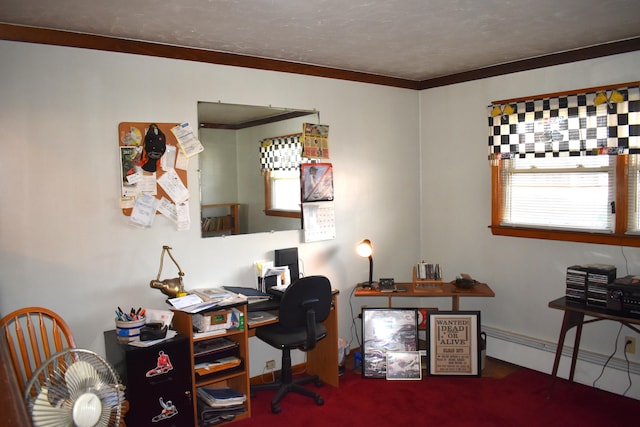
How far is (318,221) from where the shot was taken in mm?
4227

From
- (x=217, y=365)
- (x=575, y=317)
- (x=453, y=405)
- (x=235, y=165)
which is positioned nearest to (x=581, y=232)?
(x=575, y=317)

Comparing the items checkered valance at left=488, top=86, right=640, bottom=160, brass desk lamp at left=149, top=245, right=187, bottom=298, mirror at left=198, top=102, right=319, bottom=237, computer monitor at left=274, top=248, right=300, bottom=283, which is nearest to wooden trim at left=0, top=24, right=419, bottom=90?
mirror at left=198, top=102, right=319, bottom=237

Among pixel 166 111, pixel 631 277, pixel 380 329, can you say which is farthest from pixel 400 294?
pixel 166 111

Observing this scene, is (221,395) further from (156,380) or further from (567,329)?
(567,329)

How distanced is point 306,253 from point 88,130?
188 cm

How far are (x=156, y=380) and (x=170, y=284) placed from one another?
0.62 meters

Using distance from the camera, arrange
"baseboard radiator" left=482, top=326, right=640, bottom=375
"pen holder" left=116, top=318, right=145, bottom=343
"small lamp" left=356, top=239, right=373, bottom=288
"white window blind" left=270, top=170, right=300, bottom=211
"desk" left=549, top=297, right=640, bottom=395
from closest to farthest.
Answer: "pen holder" left=116, top=318, right=145, bottom=343, "desk" left=549, top=297, right=640, bottom=395, "baseboard radiator" left=482, top=326, right=640, bottom=375, "white window blind" left=270, top=170, right=300, bottom=211, "small lamp" left=356, top=239, right=373, bottom=288

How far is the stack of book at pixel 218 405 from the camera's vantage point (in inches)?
130

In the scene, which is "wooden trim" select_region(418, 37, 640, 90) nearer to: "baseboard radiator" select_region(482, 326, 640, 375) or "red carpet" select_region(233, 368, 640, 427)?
"baseboard radiator" select_region(482, 326, 640, 375)

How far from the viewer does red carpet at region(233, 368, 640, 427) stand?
11.0ft

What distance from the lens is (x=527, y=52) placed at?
12.6ft

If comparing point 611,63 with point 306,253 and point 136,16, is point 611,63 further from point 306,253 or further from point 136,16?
point 136,16

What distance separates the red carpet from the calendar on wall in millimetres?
1170

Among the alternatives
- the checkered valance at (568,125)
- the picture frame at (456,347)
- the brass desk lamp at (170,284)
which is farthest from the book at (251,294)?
the checkered valance at (568,125)
